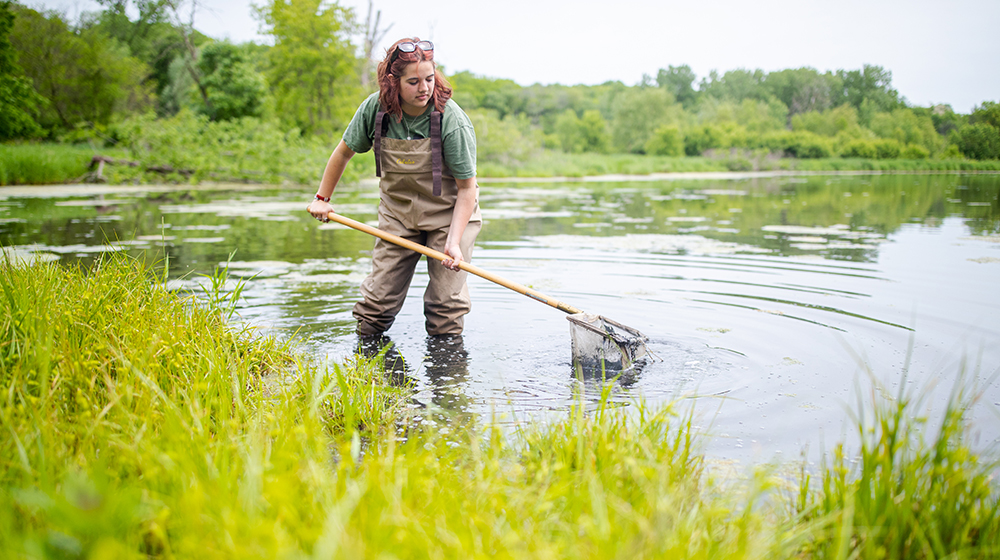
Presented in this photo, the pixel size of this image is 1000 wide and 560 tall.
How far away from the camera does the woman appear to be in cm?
338

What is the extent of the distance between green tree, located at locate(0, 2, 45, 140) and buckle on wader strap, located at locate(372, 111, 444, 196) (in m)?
19.4

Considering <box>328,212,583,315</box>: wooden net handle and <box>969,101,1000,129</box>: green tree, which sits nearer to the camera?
<box>328,212,583,315</box>: wooden net handle

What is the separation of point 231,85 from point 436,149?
23.0 metres

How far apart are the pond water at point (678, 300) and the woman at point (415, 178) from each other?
0.82 ft

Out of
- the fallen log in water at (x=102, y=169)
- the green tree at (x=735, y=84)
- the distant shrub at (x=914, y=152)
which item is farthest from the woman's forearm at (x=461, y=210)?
the green tree at (x=735, y=84)

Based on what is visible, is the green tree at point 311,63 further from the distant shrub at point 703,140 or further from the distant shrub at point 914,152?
the distant shrub at point 914,152

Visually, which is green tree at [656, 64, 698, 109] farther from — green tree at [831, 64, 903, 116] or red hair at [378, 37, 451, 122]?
red hair at [378, 37, 451, 122]

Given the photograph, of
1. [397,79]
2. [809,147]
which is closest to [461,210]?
[397,79]

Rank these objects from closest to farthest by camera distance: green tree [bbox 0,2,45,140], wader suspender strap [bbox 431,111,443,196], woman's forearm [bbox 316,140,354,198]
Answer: wader suspender strap [bbox 431,111,443,196] → woman's forearm [bbox 316,140,354,198] → green tree [bbox 0,2,45,140]

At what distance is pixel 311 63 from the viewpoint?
23.2 m

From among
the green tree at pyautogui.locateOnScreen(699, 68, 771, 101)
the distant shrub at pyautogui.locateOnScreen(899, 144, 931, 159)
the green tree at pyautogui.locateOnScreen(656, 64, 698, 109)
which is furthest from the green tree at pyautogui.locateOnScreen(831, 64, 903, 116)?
the distant shrub at pyautogui.locateOnScreen(899, 144, 931, 159)

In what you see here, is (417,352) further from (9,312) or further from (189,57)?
(189,57)

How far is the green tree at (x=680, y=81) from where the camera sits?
87250mm

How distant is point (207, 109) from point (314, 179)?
9.87 metres
